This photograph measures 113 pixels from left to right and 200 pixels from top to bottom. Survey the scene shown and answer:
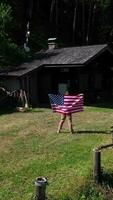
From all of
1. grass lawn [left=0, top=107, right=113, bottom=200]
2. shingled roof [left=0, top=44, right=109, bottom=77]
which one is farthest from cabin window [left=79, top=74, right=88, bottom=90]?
grass lawn [left=0, top=107, right=113, bottom=200]

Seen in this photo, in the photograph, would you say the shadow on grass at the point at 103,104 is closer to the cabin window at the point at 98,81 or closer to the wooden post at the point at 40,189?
the cabin window at the point at 98,81

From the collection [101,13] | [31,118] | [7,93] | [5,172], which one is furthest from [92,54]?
[101,13]

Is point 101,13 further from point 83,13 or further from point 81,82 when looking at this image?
point 81,82

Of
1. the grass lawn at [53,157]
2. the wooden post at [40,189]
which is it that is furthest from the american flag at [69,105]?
the wooden post at [40,189]

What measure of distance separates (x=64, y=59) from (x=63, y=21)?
32.0m

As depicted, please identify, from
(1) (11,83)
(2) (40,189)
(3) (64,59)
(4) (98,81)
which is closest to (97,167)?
(2) (40,189)

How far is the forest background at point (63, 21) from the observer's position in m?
49.6

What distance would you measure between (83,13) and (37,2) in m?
6.07

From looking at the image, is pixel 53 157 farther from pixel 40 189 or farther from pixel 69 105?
pixel 40 189

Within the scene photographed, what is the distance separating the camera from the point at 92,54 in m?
25.5

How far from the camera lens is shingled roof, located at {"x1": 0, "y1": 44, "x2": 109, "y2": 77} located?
25.0m

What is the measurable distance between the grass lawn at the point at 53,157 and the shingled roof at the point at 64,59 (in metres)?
5.84

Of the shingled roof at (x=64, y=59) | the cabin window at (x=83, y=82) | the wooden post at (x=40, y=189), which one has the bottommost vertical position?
the cabin window at (x=83, y=82)

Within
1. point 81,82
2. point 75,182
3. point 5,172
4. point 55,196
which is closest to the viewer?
point 55,196
